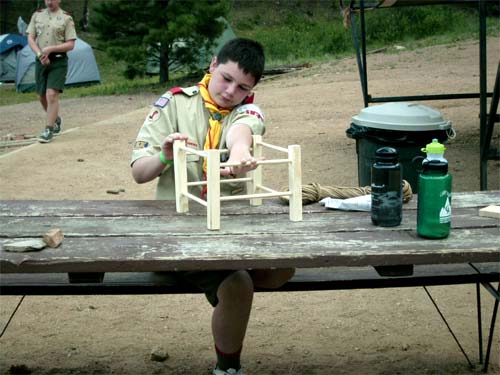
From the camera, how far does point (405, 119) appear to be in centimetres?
459

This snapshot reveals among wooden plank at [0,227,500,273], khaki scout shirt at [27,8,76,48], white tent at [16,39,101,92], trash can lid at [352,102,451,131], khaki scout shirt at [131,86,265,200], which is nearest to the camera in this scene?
wooden plank at [0,227,500,273]

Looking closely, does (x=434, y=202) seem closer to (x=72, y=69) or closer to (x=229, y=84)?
(x=229, y=84)

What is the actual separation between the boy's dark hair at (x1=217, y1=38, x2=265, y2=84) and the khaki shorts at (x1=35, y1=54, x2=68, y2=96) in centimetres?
565

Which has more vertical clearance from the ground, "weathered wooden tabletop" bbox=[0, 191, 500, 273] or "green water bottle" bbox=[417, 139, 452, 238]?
"green water bottle" bbox=[417, 139, 452, 238]

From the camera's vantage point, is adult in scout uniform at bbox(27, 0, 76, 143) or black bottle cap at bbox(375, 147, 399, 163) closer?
black bottle cap at bbox(375, 147, 399, 163)

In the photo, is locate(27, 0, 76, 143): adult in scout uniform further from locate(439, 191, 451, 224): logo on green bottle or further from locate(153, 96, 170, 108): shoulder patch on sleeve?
locate(439, 191, 451, 224): logo on green bottle

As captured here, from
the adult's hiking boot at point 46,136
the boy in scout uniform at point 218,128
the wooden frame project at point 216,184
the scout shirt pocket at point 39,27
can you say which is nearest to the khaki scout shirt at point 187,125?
the boy in scout uniform at point 218,128

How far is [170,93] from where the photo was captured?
9.05 feet

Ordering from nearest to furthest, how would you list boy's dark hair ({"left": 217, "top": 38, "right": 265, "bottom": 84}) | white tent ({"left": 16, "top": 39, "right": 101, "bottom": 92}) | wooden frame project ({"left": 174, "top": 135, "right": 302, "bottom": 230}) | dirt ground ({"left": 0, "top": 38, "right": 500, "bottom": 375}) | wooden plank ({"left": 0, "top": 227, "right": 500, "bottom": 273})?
1. wooden plank ({"left": 0, "top": 227, "right": 500, "bottom": 273})
2. wooden frame project ({"left": 174, "top": 135, "right": 302, "bottom": 230})
3. boy's dark hair ({"left": 217, "top": 38, "right": 265, "bottom": 84})
4. dirt ground ({"left": 0, "top": 38, "right": 500, "bottom": 375})
5. white tent ({"left": 16, "top": 39, "right": 101, "bottom": 92})

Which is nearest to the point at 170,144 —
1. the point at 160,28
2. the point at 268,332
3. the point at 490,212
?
the point at 490,212

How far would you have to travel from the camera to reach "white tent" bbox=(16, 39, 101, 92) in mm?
16641

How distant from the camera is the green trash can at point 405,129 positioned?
4.60 m

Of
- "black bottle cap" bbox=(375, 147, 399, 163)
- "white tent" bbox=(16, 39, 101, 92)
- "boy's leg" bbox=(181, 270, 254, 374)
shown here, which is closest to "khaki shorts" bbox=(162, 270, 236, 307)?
"boy's leg" bbox=(181, 270, 254, 374)

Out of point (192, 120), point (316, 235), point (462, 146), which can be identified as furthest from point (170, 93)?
point (462, 146)
